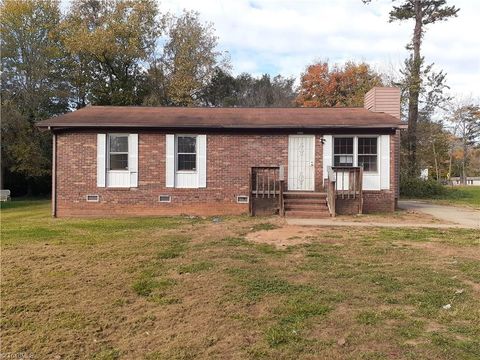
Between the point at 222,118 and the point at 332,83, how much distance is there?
25281 millimetres

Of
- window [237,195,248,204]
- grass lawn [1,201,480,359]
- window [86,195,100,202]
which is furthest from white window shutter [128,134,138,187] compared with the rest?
grass lawn [1,201,480,359]

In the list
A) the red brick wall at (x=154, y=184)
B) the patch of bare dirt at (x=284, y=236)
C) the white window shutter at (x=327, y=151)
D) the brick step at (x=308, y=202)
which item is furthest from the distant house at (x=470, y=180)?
the patch of bare dirt at (x=284, y=236)

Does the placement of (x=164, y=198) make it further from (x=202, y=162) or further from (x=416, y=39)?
(x=416, y=39)

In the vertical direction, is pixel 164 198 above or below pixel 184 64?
below

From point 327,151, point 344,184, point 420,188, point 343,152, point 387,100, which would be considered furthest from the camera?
point 420,188

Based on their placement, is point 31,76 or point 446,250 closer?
point 446,250

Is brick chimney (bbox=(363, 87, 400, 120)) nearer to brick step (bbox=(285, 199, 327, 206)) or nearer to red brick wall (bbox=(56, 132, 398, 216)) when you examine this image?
red brick wall (bbox=(56, 132, 398, 216))

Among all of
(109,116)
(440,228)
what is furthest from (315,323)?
(109,116)

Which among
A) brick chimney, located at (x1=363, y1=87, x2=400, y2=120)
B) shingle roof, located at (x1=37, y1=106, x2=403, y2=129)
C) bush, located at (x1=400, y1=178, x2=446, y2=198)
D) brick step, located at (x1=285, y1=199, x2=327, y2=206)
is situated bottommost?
brick step, located at (x1=285, y1=199, x2=327, y2=206)

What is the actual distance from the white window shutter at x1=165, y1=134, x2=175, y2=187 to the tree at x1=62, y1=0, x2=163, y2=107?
67.3 ft

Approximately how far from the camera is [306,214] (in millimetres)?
12500

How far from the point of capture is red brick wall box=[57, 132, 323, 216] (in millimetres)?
13836

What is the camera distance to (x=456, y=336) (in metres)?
3.76

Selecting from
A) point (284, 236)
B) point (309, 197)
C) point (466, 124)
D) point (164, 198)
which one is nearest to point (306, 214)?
point (309, 197)
